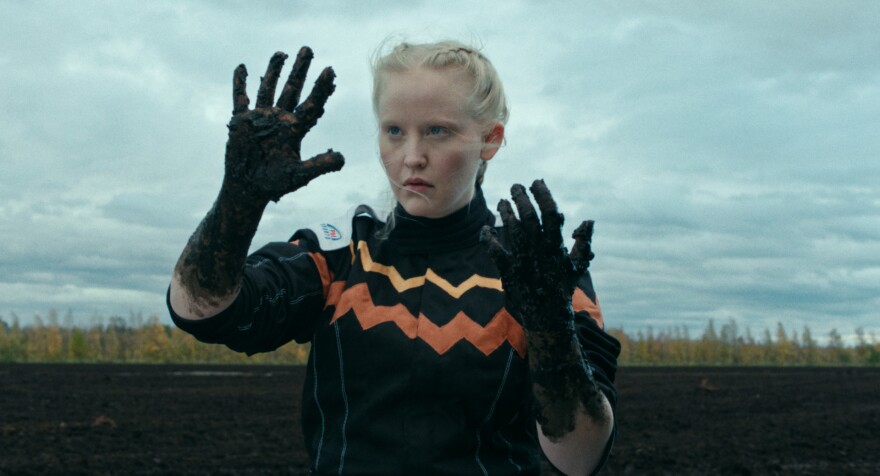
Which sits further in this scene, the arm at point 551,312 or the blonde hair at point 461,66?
the blonde hair at point 461,66

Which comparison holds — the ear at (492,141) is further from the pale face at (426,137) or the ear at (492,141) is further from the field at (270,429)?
the field at (270,429)

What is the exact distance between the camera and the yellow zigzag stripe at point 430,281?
2.07 m

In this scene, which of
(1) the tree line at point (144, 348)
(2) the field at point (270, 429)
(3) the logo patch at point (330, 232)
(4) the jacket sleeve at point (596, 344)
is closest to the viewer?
(4) the jacket sleeve at point (596, 344)

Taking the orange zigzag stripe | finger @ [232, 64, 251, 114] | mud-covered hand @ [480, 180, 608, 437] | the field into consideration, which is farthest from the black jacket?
the field

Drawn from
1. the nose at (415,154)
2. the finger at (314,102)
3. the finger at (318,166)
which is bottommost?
the finger at (318,166)

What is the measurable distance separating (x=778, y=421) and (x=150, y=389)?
10.3m

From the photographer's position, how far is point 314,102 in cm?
178

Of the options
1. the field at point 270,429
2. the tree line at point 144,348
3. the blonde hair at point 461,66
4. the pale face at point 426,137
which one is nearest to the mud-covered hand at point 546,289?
the pale face at point 426,137

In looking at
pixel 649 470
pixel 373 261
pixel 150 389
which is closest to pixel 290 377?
pixel 150 389

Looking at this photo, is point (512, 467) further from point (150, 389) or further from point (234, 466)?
point (150, 389)

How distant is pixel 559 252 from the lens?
5.79 feet

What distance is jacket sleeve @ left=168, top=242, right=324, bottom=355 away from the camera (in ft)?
6.35

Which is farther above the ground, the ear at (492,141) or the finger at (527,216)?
the ear at (492,141)

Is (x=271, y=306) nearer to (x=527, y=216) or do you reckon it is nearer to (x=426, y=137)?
(x=426, y=137)
